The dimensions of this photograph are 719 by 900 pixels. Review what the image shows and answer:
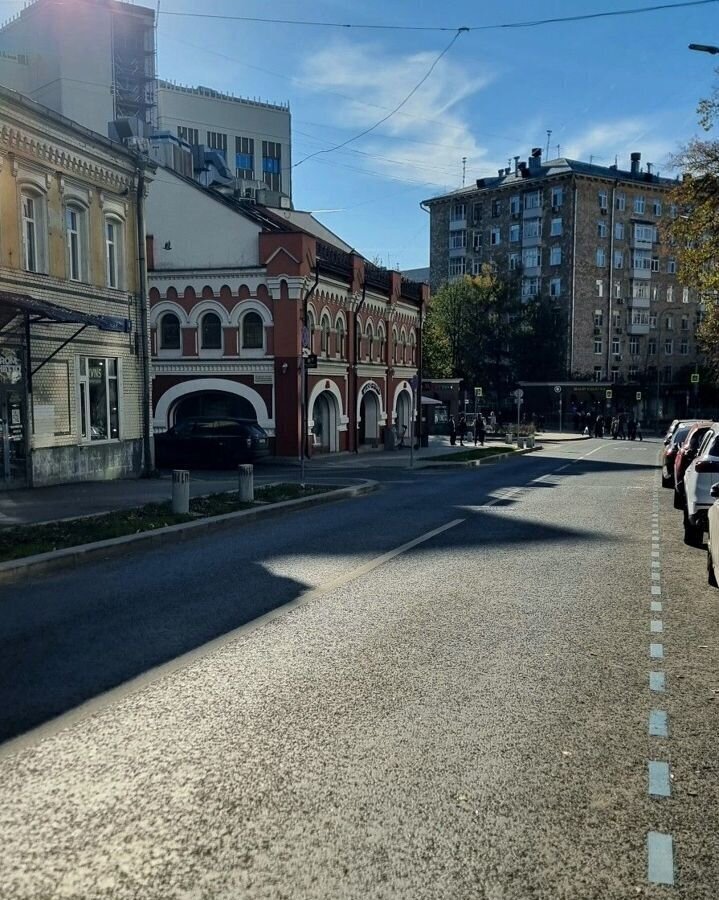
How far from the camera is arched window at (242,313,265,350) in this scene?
30156 millimetres

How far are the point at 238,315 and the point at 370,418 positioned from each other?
411 inches

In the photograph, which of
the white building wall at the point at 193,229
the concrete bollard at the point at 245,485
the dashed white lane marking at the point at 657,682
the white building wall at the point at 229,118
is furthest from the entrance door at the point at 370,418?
the white building wall at the point at 229,118

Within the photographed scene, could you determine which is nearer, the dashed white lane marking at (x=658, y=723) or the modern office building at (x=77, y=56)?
the dashed white lane marking at (x=658, y=723)

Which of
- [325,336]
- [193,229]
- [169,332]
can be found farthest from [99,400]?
[325,336]

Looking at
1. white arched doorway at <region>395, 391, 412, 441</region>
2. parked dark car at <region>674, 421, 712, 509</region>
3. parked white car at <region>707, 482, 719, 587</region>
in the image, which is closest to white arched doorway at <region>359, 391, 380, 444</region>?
white arched doorway at <region>395, 391, 412, 441</region>

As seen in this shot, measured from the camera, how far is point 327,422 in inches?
1318

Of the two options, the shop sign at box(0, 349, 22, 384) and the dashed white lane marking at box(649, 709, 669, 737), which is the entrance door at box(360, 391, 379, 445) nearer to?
the shop sign at box(0, 349, 22, 384)

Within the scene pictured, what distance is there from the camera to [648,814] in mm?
3795

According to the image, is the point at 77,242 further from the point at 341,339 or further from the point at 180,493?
the point at 341,339

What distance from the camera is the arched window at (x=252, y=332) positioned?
30.2m

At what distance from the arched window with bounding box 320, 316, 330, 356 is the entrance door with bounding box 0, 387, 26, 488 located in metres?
15.7

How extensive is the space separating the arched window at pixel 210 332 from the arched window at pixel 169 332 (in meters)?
1.06

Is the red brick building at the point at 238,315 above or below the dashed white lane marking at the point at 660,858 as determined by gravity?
above

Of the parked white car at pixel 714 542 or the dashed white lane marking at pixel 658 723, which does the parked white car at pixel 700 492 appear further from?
the dashed white lane marking at pixel 658 723
